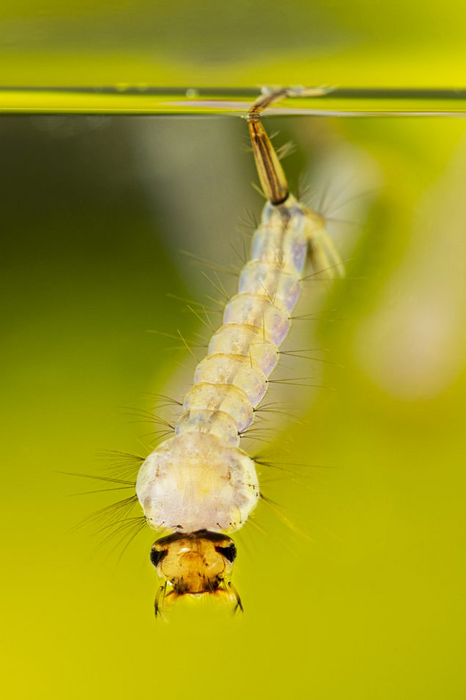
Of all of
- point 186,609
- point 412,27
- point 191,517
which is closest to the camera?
point 191,517

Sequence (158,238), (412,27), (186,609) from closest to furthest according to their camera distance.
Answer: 1. (412,27)
2. (186,609)
3. (158,238)

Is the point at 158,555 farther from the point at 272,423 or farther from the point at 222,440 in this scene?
the point at 272,423

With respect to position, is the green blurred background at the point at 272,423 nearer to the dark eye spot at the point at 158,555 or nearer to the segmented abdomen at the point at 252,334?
the segmented abdomen at the point at 252,334

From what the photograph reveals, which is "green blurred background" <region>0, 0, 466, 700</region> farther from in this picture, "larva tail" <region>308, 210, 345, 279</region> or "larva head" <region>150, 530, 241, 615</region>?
"larva head" <region>150, 530, 241, 615</region>

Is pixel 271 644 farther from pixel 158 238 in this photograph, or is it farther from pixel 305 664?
pixel 158 238

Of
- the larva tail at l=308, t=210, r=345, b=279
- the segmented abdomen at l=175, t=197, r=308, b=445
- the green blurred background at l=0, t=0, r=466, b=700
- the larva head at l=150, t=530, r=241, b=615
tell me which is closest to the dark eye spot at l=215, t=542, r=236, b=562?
the larva head at l=150, t=530, r=241, b=615

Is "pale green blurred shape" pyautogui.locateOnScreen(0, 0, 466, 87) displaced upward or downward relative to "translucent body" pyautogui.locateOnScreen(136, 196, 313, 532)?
upward

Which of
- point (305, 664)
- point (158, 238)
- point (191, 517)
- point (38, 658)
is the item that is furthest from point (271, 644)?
point (158, 238)

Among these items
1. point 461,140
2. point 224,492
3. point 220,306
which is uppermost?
point 461,140
